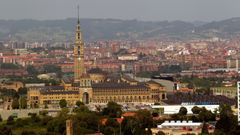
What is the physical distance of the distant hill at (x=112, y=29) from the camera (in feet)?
357

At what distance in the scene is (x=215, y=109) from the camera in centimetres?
2731

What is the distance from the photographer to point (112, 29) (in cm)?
12688

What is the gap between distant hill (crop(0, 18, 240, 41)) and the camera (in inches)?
4286

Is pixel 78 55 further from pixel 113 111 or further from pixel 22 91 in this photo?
pixel 113 111

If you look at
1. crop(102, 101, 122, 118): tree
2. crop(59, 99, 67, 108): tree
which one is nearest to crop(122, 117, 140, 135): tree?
crop(102, 101, 122, 118): tree

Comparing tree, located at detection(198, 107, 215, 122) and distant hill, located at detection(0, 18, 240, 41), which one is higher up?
tree, located at detection(198, 107, 215, 122)

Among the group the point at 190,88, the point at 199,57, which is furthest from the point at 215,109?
the point at 199,57

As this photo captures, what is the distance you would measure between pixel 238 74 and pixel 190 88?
8218 mm

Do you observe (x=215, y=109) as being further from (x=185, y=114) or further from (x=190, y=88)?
(x=190, y=88)

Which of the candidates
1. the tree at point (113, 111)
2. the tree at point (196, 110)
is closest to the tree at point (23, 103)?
the tree at point (113, 111)

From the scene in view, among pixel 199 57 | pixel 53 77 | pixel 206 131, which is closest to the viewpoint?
pixel 206 131

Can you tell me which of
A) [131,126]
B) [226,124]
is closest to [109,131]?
[131,126]

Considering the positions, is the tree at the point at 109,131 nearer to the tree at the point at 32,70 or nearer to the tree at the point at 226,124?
the tree at the point at 226,124

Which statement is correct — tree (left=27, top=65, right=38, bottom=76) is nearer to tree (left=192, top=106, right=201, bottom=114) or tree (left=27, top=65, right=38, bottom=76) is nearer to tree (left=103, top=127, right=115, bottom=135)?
tree (left=192, top=106, right=201, bottom=114)
